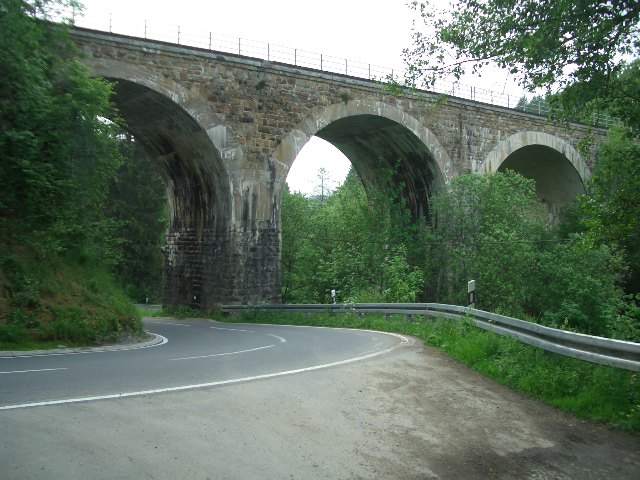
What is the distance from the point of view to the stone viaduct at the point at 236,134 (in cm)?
1867

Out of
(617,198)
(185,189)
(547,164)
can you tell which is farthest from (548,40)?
(547,164)

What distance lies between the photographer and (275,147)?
20484 mm

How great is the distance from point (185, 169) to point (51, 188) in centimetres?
860

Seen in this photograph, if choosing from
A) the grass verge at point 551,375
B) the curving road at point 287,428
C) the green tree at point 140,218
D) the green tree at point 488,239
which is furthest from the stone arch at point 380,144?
the green tree at point 140,218

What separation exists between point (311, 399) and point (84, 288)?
29.1ft

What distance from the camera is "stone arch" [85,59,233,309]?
1853 cm

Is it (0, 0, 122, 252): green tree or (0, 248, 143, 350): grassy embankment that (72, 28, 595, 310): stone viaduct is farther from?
(0, 248, 143, 350): grassy embankment

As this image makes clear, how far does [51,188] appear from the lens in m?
13.6

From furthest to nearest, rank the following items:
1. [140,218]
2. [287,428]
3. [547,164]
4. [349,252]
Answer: [140,218]
[547,164]
[349,252]
[287,428]

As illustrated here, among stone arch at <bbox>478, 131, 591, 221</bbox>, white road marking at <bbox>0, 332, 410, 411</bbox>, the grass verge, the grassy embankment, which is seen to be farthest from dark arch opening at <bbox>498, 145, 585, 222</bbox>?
white road marking at <bbox>0, 332, 410, 411</bbox>

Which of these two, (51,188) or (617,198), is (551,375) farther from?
(51,188)

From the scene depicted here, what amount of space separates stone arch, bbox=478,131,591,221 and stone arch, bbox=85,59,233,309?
12.3 metres

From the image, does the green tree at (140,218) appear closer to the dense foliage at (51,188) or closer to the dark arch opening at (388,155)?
the dark arch opening at (388,155)

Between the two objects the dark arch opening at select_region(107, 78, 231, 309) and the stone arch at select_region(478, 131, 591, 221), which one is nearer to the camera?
the dark arch opening at select_region(107, 78, 231, 309)
